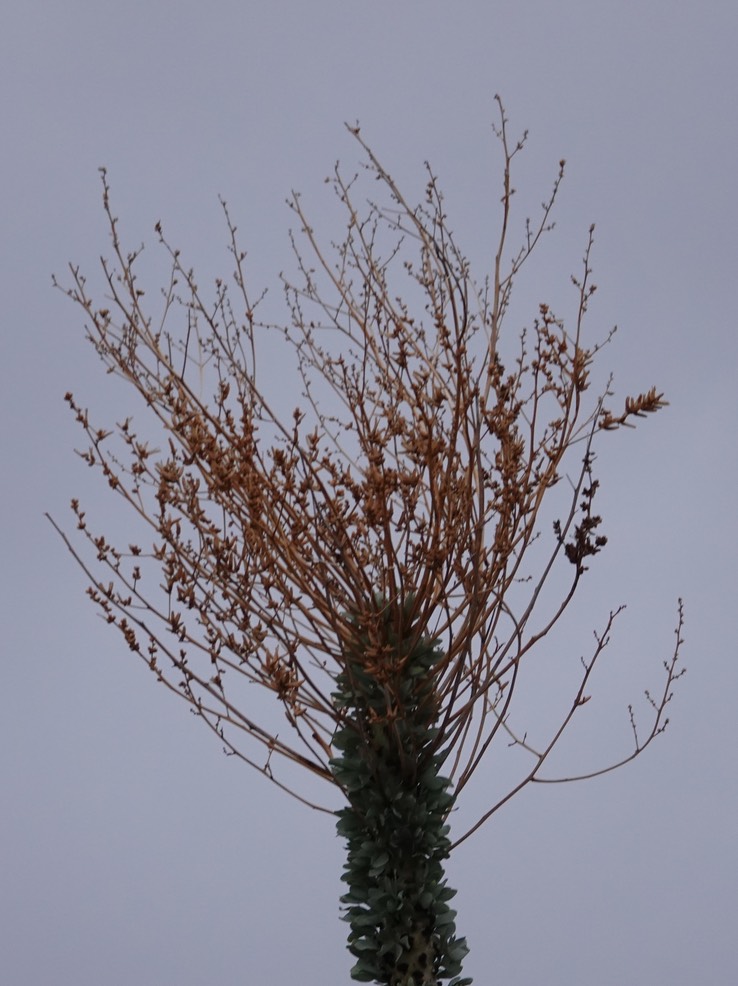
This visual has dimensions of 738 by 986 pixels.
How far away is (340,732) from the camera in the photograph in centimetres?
229

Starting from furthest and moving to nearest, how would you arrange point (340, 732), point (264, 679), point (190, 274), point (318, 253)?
point (318, 253), point (190, 274), point (340, 732), point (264, 679)

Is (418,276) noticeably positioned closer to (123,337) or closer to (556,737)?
(123,337)

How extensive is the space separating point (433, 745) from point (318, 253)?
1.06 metres

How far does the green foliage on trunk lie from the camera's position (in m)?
2.19

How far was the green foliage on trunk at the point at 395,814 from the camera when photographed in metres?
2.19

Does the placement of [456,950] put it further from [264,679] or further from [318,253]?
[318,253]

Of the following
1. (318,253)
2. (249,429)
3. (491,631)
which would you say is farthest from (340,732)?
(318,253)

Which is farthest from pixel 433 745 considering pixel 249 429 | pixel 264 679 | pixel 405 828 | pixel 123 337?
pixel 123 337

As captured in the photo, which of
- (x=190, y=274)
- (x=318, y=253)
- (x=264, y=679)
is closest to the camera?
(x=264, y=679)

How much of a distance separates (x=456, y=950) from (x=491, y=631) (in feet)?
1.81

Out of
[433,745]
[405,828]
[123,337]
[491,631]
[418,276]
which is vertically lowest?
[405,828]

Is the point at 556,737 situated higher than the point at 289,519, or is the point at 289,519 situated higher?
the point at 289,519

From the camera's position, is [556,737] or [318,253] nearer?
[556,737]

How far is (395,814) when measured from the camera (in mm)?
2217
